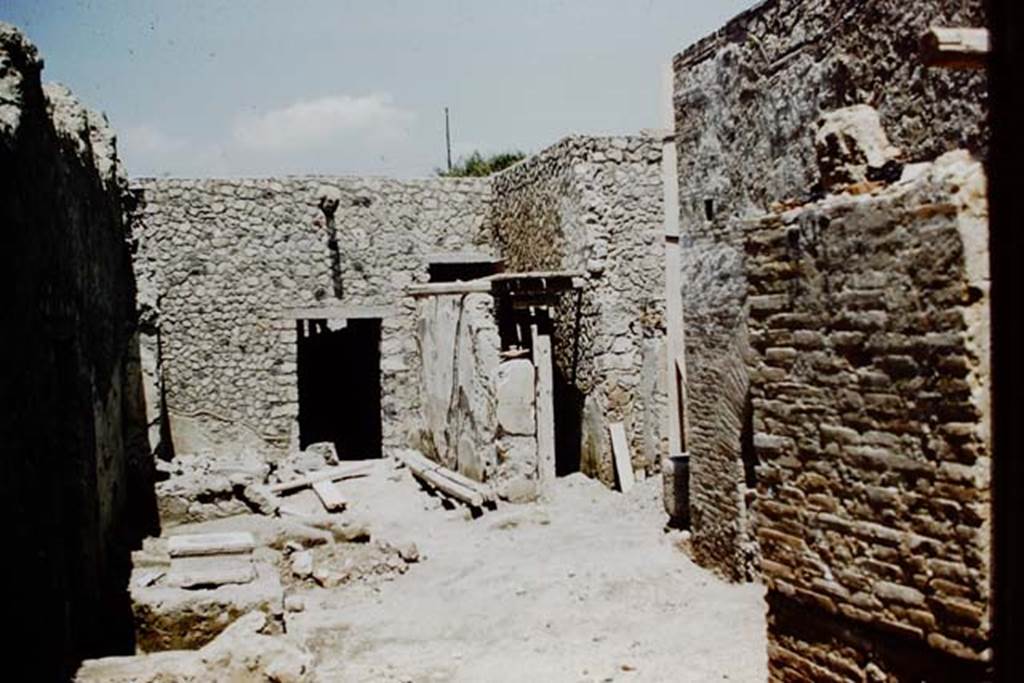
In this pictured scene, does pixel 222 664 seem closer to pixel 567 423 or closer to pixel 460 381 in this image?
pixel 460 381

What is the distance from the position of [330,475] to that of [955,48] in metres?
12.1

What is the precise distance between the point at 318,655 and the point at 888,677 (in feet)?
17.4

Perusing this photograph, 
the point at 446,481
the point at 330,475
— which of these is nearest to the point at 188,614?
the point at 446,481

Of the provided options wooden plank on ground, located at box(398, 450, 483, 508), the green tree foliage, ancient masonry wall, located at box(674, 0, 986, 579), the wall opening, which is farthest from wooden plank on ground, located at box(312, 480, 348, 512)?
the green tree foliage

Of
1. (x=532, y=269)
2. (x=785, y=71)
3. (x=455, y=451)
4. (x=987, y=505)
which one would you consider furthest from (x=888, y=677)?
(x=532, y=269)

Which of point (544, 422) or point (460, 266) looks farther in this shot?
point (460, 266)

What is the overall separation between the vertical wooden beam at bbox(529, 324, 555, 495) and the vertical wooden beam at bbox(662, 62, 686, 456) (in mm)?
2241

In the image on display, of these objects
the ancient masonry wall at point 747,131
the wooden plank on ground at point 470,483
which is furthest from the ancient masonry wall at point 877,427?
the wooden plank on ground at point 470,483

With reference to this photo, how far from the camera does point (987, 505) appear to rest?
3367mm

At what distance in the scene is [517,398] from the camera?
495 inches

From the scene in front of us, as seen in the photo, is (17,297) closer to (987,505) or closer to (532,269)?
(987,505)

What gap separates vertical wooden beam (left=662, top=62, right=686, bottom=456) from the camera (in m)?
9.75

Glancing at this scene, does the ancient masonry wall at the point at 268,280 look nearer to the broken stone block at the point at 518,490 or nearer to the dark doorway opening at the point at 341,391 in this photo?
the dark doorway opening at the point at 341,391

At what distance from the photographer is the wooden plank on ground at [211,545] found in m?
9.48
